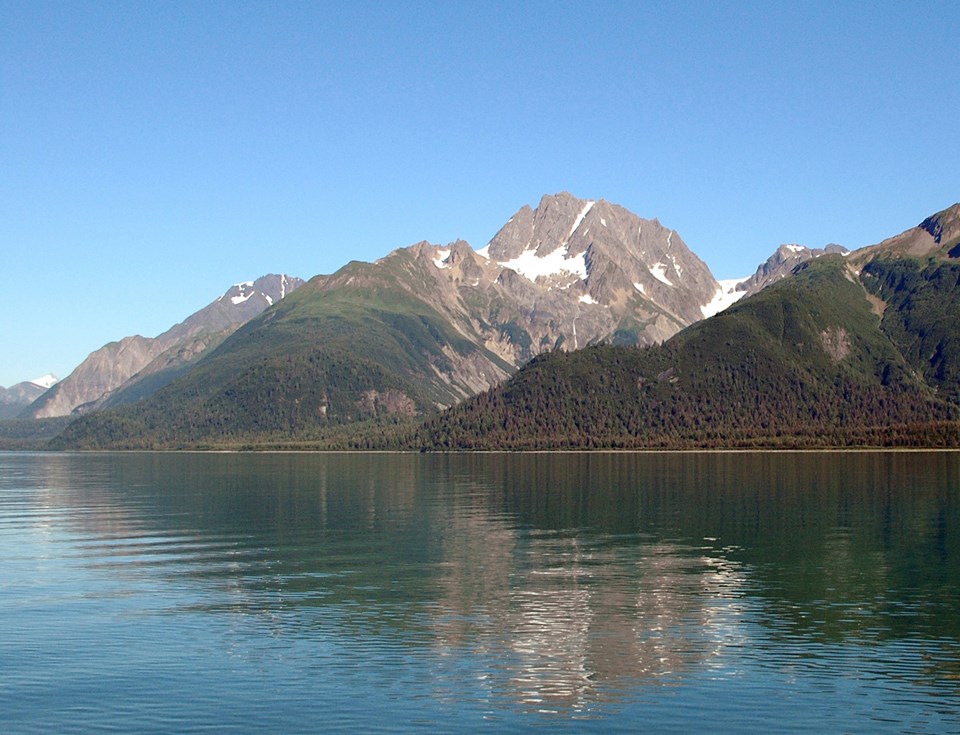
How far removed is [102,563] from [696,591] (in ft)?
181

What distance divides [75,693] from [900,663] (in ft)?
147

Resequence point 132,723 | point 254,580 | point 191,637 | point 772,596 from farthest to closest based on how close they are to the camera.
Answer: point 254,580 → point 772,596 → point 191,637 → point 132,723

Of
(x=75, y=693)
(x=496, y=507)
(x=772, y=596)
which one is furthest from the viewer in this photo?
(x=496, y=507)

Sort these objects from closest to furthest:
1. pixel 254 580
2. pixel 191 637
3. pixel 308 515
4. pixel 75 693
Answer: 1. pixel 75 693
2. pixel 191 637
3. pixel 254 580
4. pixel 308 515

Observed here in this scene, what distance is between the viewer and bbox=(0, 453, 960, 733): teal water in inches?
2215

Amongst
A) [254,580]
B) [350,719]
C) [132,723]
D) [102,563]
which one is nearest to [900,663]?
[350,719]

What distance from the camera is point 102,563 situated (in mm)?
107625

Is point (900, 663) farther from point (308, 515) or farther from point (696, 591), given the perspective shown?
point (308, 515)

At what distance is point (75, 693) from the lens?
59594 mm

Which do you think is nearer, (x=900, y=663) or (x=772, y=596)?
(x=900, y=663)

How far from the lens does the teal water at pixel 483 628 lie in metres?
56.2

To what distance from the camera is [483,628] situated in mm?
75062

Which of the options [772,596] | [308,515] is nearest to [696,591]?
[772,596]

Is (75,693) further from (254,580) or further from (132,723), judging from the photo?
(254,580)
